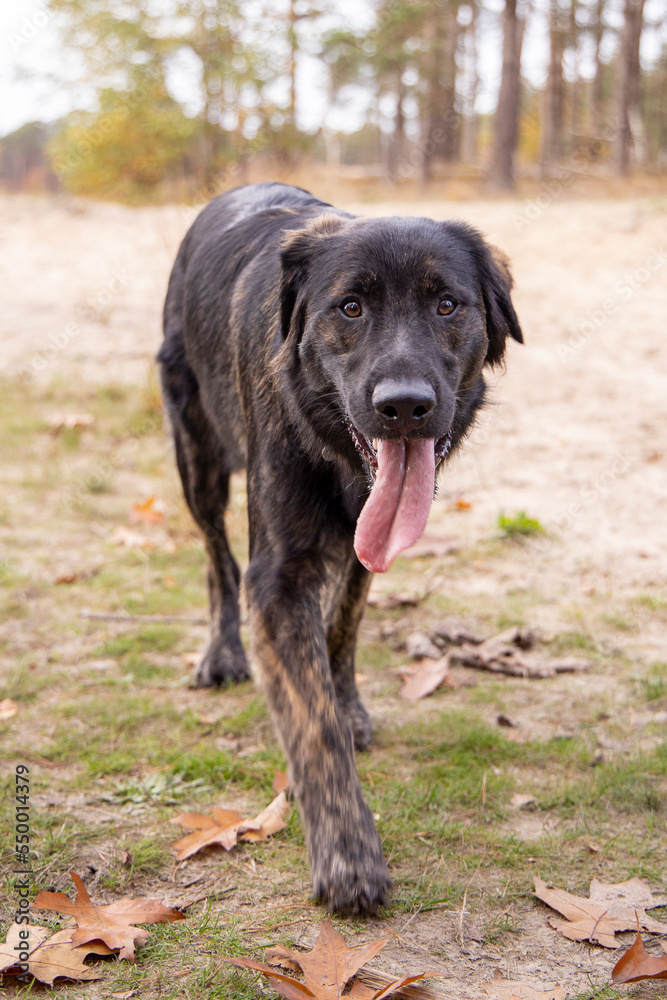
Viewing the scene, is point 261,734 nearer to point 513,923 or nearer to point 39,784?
point 39,784

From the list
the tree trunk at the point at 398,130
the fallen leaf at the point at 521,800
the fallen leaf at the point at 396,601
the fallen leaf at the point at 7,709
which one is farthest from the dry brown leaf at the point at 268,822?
the tree trunk at the point at 398,130

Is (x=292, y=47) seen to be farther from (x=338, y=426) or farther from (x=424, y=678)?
(x=338, y=426)

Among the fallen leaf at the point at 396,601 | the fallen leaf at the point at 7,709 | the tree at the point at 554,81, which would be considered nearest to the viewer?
the fallen leaf at the point at 7,709

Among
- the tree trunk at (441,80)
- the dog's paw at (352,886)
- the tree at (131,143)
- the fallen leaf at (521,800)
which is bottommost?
the fallen leaf at (521,800)

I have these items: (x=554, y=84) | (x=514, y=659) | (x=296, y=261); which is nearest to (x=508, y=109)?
(x=554, y=84)

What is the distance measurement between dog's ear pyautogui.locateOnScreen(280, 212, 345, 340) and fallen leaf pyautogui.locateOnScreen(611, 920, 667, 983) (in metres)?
2.13

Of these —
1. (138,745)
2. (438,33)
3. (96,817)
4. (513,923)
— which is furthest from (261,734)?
(438,33)

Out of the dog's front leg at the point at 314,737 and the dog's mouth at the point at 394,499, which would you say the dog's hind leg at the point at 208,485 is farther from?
the dog's mouth at the point at 394,499

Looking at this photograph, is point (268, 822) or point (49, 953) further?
point (268, 822)

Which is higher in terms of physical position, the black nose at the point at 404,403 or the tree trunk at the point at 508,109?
the tree trunk at the point at 508,109

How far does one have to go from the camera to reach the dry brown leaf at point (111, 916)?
2.06 metres

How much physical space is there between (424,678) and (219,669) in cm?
97

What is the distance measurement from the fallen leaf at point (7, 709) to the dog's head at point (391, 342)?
6.05 ft

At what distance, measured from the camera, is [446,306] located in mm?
2730
